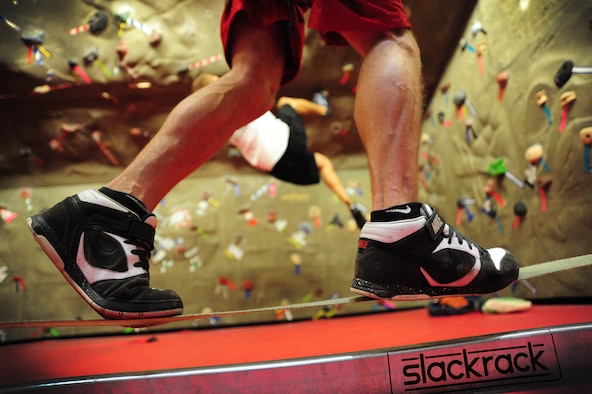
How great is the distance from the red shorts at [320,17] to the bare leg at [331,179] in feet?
7.47

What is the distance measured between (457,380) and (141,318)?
20.5 inches

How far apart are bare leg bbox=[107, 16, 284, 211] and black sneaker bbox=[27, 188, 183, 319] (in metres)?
0.05

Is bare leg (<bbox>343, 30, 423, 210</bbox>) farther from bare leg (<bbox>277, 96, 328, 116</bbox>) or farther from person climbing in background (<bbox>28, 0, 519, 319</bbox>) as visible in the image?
bare leg (<bbox>277, 96, 328, 116</bbox>)

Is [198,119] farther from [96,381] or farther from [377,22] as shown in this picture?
[96,381]

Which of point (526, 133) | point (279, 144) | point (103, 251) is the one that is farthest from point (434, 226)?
point (279, 144)

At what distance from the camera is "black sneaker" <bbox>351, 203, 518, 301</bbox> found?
2.38ft

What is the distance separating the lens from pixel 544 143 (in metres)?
1.82

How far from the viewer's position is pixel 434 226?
734 mm

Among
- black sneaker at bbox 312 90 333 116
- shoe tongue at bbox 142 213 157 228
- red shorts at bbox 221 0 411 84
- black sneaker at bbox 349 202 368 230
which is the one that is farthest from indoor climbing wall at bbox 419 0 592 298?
shoe tongue at bbox 142 213 157 228

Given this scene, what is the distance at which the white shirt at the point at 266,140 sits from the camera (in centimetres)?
291

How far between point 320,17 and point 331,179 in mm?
2528

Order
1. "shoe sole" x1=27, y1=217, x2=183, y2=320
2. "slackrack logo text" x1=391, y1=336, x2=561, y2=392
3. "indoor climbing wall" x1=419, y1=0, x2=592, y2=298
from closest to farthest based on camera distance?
"slackrack logo text" x1=391, y1=336, x2=561, y2=392 < "shoe sole" x1=27, y1=217, x2=183, y2=320 < "indoor climbing wall" x1=419, y1=0, x2=592, y2=298

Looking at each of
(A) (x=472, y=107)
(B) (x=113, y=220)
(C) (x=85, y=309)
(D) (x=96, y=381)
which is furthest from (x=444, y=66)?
(C) (x=85, y=309)

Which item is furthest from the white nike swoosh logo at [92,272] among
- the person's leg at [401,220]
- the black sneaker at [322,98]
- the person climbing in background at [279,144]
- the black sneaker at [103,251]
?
the black sneaker at [322,98]
